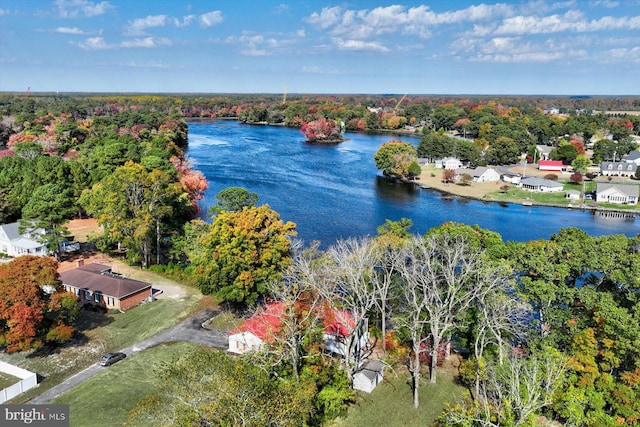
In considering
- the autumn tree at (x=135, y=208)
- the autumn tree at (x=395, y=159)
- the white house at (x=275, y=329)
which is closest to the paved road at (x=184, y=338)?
the white house at (x=275, y=329)

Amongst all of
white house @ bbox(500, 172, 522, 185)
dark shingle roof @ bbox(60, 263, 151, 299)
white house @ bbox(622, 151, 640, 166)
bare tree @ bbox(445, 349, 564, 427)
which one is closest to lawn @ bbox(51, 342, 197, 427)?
dark shingle roof @ bbox(60, 263, 151, 299)

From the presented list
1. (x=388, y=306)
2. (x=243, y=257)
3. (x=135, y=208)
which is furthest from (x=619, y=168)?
(x=135, y=208)

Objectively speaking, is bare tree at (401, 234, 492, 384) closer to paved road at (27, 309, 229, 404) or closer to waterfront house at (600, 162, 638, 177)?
paved road at (27, 309, 229, 404)

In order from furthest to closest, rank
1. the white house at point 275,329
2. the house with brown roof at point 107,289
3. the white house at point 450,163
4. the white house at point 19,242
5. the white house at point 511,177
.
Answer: the white house at point 450,163 → the white house at point 511,177 → the white house at point 19,242 → the house with brown roof at point 107,289 → the white house at point 275,329

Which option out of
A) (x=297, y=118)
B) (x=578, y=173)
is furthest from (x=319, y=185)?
(x=297, y=118)

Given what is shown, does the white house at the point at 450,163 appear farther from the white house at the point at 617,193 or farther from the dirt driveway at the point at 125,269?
the dirt driveway at the point at 125,269
